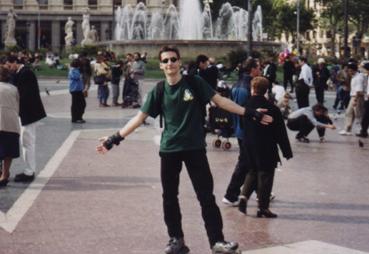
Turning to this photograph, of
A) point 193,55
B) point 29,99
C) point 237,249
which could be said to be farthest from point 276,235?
point 193,55

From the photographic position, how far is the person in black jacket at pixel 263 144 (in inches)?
352

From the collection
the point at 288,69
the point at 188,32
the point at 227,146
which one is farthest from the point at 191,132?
the point at 188,32

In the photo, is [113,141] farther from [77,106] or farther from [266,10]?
[266,10]

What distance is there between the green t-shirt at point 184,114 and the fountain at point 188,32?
1600 inches

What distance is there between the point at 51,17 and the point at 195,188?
320ft

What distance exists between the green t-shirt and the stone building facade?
9486cm

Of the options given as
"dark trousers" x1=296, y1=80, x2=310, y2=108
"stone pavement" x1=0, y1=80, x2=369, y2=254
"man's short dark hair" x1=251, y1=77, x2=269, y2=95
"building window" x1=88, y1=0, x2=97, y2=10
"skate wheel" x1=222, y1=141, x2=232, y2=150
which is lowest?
"stone pavement" x1=0, y1=80, x2=369, y2=254

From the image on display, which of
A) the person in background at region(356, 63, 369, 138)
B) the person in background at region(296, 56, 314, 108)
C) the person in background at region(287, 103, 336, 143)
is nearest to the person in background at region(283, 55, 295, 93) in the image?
the person in background at region(296, 56, 314, 108)

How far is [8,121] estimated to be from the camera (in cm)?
1077

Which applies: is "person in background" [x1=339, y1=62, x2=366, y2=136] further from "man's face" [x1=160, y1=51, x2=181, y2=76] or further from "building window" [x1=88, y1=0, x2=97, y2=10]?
"building window" [x1=88, y1=0, x2=97, y2=10]

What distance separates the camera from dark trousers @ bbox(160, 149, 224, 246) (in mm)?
7078

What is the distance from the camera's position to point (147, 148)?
15422 millimetres

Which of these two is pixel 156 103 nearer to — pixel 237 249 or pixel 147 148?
pixel 237 249

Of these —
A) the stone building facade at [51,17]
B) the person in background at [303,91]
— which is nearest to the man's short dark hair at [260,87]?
the person in background at [303,91]
